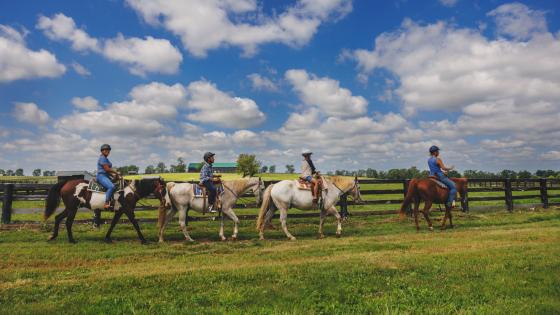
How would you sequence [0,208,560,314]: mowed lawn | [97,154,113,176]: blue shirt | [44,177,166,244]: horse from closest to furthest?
[0,208,560,314]: mowed lawn < [44,177,166,244]: horse < [97,154,113,176]: blue shirt

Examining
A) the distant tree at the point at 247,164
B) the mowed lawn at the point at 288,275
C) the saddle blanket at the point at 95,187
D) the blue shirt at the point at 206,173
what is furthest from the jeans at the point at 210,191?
the distant tree at the point at 247,164

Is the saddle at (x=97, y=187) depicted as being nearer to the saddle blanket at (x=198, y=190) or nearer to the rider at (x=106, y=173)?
the rider at (x=106, y=173)

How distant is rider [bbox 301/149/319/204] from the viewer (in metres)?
11.2

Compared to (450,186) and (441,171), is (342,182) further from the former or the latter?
(450,186)

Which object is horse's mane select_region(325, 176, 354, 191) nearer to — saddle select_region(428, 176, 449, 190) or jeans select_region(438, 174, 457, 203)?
saddle select_region(428, 176, 449, 190)

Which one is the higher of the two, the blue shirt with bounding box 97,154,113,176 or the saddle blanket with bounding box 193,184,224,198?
the blue shirt with bounding box 97,154,113,176

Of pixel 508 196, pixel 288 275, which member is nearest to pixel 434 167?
pixel 508 196

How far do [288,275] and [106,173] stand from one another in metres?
7.32

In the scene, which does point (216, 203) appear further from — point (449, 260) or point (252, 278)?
point (449, 260)

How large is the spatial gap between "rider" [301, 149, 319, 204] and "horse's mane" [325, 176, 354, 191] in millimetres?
722

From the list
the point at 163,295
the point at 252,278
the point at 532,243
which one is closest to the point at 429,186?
the point at 532,243

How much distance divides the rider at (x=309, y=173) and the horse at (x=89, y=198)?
4505mm

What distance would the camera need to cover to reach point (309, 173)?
11.4 metres

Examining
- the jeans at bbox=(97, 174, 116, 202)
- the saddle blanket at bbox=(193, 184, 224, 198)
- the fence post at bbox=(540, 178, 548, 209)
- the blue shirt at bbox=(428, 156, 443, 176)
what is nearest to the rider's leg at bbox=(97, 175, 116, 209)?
the jeans at bbox=(97, 174, 116, 202)
